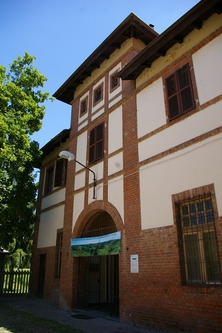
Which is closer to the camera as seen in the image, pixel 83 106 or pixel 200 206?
pixel 200 206

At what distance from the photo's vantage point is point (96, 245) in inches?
401

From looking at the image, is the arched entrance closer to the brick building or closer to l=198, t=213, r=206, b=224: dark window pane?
the brick building

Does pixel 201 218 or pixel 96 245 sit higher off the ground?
pixel 201 218

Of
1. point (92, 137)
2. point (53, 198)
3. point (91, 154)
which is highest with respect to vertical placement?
point (92, 137)

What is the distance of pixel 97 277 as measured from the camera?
486 inches

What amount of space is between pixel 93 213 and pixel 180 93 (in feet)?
18.9

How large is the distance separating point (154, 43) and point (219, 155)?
180 inches

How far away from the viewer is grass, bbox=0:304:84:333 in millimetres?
7648

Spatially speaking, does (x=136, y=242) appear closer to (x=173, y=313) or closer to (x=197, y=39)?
(x=173, y=313)

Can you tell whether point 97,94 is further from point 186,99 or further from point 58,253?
point 58,253

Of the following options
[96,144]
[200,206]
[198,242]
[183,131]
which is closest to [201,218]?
[200,206]

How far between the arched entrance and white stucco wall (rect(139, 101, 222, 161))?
11.2 ft

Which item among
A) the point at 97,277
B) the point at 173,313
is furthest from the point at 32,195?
the point at 173,313

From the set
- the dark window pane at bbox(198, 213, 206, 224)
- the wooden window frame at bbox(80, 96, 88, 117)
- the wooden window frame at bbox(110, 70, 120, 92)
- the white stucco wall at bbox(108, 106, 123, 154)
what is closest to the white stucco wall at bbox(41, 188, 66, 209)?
the wooden window frame at bbox(80, 96, 88, 117)
